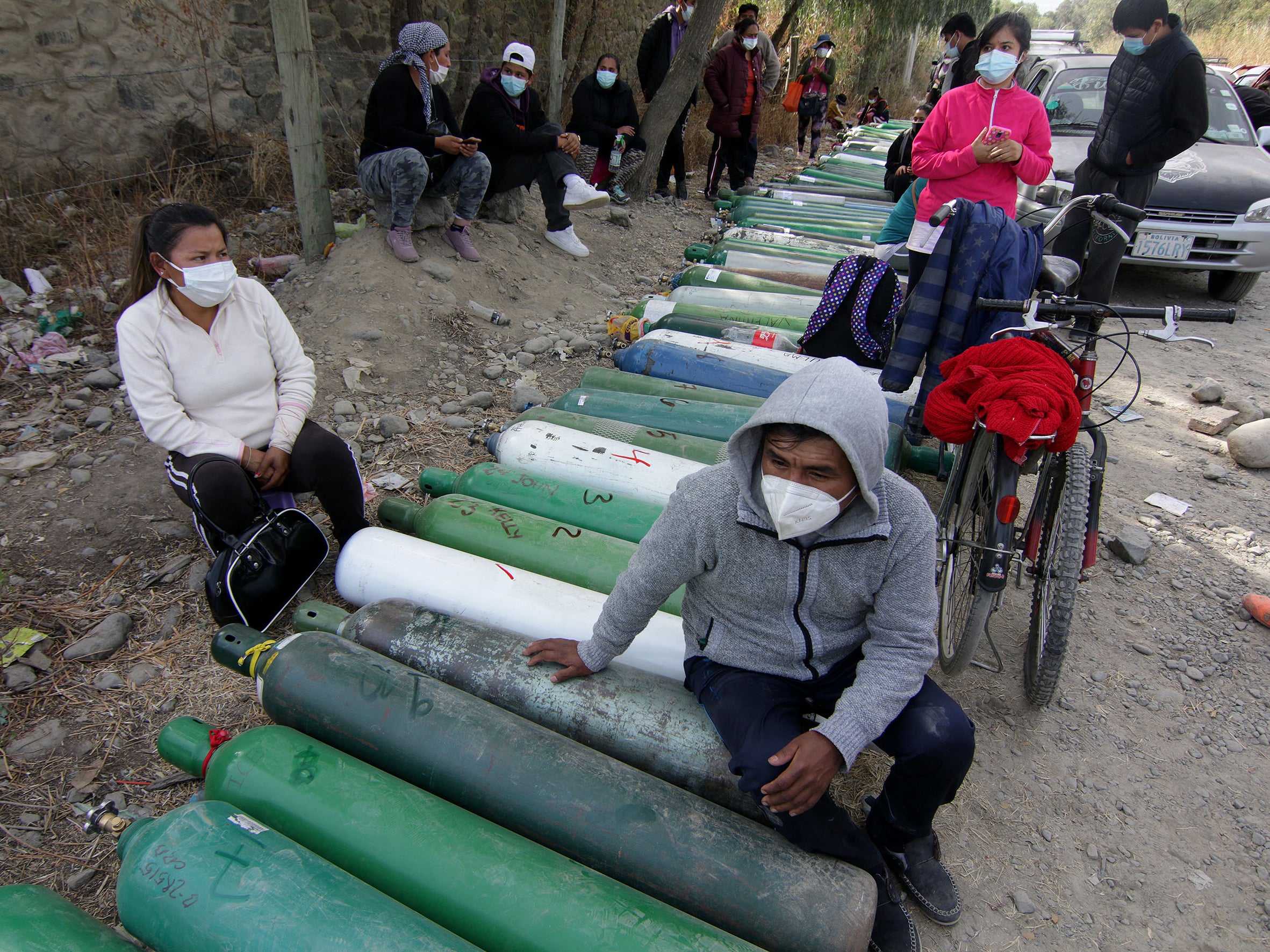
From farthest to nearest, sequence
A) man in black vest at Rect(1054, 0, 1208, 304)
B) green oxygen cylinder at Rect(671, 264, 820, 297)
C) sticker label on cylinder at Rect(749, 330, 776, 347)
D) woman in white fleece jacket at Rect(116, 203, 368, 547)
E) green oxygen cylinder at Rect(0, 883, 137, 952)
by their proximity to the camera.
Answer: green oxygen cylinder at Rect(671, 264, 820, 297) → man in black vest at Rect(1054, 0, 1208, 304) → sticker label on cylinder at Rect(749, 330, 776, 347) → woman in white fleece jacket at Rect(116, 203, 368, 547) → green oxygen cylinder at Rect(0, 883, 137, 952)

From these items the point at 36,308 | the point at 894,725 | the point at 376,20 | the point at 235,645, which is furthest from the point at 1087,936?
the point at 376,20

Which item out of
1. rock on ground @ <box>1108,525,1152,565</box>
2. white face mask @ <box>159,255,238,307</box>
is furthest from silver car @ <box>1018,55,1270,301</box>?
white face mask @ <box>159,255,238,307</box>

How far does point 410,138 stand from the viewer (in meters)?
4.64

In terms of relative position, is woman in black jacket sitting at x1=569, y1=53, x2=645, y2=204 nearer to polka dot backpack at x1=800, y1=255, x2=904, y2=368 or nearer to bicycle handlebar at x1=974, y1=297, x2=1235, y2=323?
polka dot backpack at x1=800, y1=255, x2=904, y2=368

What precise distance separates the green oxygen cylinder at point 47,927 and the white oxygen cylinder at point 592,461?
5.90ft

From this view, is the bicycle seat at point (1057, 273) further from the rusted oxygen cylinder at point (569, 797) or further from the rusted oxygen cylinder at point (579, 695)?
the rusted oxygen cylinder at point (569, 797)

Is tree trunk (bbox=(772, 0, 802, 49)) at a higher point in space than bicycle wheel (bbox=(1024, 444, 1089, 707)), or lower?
higher

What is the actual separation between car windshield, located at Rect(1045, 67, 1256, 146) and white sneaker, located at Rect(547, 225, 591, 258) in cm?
413

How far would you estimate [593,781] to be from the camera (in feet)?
5.27

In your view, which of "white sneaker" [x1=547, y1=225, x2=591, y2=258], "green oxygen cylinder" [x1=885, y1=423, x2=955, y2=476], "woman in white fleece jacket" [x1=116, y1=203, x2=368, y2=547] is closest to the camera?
"woman in white fleece jacket" [x1=116, y1=203, x2=368, y2=547]

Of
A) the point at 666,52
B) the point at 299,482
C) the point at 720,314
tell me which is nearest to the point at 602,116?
the point at 666,52

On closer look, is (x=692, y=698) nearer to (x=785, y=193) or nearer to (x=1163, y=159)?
(x=1163, y=159)

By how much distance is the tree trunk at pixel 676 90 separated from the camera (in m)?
7.35

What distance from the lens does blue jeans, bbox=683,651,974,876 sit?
1562 mm
